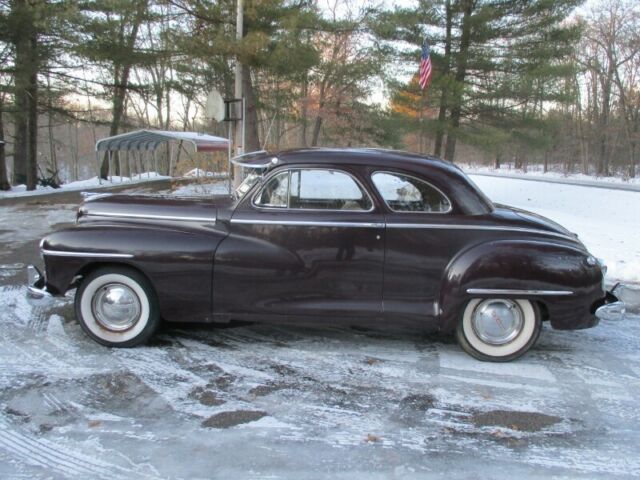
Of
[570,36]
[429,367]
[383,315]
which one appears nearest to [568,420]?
[429,367]

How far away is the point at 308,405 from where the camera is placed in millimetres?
3443

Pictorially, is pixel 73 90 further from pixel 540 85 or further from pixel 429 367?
pixel 429 367

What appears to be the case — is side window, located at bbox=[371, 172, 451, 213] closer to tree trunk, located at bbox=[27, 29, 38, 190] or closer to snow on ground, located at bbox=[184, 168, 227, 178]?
tree trunk, located at bbox=[27, 29, 38, 190]

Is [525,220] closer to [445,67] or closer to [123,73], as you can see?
[445,67]

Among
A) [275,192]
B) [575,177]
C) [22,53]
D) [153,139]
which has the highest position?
[22,53]

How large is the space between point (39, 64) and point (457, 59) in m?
14.4

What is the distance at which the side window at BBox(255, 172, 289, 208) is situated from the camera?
4.28m

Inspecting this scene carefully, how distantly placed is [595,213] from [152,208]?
15803 millimetres

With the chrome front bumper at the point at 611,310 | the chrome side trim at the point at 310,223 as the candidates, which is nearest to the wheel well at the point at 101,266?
the chrome side trim at the point at 310,223

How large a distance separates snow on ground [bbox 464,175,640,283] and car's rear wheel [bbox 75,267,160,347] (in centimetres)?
592

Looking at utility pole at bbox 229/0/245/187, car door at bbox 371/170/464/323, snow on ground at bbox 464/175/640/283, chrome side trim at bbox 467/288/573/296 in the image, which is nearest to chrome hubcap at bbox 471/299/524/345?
chrome side trim at bbox 467/288/573/296

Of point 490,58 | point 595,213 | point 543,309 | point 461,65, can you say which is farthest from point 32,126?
point 543,309

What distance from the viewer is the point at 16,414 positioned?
324 centimetres

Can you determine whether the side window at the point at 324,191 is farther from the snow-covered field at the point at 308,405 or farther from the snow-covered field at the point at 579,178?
the snow-covered field at the point at 579,178
